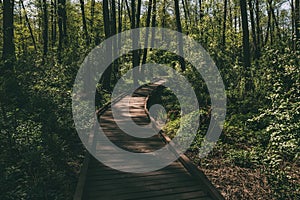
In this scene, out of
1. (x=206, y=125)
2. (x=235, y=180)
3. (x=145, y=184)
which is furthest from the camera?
(x=206, y=125)

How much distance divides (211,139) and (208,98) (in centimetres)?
270

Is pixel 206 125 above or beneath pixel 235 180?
above

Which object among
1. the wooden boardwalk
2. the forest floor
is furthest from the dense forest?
the wooden boardwalk

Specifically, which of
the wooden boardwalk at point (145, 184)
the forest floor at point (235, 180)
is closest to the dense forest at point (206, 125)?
the forest floor at point (235, 180)

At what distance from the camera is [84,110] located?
11898 mm

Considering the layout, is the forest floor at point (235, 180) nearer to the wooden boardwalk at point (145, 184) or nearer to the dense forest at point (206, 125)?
the dense forest at point (206, 125)

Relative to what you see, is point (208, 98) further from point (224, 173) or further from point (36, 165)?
point (36, 165)

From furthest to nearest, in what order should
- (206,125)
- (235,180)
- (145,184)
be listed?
(206,125) → (235,180) → (145,184)

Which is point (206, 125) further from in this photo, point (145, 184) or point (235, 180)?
point (145, 184)

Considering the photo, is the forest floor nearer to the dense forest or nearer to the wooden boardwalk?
the dense forest

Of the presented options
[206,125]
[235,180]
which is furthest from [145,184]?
[206,125]

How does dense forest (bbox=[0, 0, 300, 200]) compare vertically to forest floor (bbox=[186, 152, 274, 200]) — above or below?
above

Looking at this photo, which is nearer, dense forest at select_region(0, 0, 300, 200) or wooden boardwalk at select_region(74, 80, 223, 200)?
wooden boardwalk at select_region(74, 80, 223, 200)

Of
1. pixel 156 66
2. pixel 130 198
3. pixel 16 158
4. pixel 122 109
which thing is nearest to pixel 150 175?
pixel 130 198
